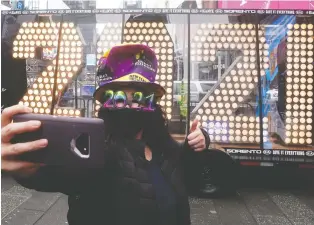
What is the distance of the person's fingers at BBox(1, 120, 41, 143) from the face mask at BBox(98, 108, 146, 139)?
66cm

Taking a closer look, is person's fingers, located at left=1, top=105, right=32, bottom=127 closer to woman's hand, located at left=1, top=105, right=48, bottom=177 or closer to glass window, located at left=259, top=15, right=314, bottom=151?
woman's hand, located at left=1, top=105, right=48, bottom=177

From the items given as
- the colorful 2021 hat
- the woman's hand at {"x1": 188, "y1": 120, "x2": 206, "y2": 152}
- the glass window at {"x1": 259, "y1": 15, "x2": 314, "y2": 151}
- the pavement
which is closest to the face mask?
the colorful 2021 hat

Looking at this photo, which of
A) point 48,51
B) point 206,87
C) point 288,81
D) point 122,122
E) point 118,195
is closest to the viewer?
point 118,195

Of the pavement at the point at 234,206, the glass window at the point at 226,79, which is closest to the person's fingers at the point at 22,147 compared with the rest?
the pavement at the point at 234,206

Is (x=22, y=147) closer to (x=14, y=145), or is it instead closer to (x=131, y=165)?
(x=14, y=145)

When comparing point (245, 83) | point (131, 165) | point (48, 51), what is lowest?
point (131, 165)

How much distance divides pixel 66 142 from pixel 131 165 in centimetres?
55

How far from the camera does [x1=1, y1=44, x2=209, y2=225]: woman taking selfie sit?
1.34 meters

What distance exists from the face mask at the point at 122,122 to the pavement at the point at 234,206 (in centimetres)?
370

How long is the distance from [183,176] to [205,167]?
13.7 ft

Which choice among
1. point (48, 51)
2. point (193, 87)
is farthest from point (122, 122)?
point (48, 51)

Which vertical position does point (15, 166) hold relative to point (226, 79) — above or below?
below

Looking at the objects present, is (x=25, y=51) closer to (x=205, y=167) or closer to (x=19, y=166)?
(x=205, y=167)

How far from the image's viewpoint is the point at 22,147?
0.97m
